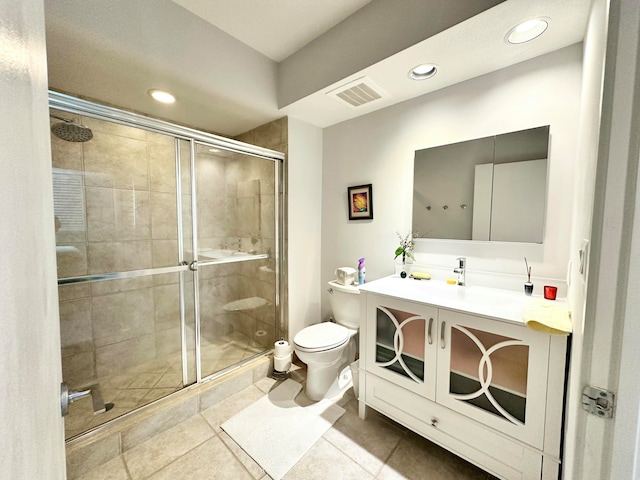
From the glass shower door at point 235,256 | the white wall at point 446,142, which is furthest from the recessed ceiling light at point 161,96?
the white wall at point 446,142

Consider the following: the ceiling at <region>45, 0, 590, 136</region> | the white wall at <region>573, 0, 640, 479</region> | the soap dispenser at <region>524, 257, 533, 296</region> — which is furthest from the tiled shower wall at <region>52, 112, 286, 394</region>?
the white wall at <region>573, 0, 640, 479</region>

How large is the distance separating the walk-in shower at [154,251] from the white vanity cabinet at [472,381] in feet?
3.85

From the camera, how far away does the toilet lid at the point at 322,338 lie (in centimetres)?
170

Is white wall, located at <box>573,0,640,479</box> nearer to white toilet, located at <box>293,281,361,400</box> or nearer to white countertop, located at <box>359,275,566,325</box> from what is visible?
white countertop, located at <box>359,275,566,325</box>

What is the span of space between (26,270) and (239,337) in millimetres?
2221

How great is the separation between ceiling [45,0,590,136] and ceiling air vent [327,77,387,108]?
0.11 feet

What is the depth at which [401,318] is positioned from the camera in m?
1.42

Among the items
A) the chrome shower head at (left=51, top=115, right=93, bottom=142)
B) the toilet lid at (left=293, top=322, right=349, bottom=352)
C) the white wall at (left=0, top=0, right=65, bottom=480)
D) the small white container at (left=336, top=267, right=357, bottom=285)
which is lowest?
the toilet lid at (left=293, top=322, right=349, bottom=352)

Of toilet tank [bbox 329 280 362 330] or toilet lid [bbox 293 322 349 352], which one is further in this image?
toilet tank [bbox 329 280 362 330]

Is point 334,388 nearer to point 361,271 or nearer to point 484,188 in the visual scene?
point 361,271

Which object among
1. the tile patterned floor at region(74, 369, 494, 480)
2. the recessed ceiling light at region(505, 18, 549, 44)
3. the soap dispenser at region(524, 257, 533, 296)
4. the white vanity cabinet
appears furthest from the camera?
the soap dispenser at region(524, 257, 533, 296)

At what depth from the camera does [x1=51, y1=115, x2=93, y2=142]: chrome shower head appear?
1.42 metres

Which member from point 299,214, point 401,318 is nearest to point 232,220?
point 299,214

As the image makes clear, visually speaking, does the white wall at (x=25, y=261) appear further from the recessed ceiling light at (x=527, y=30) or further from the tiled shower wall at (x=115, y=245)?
the recessed ceiling light at (x=527, y=30)
